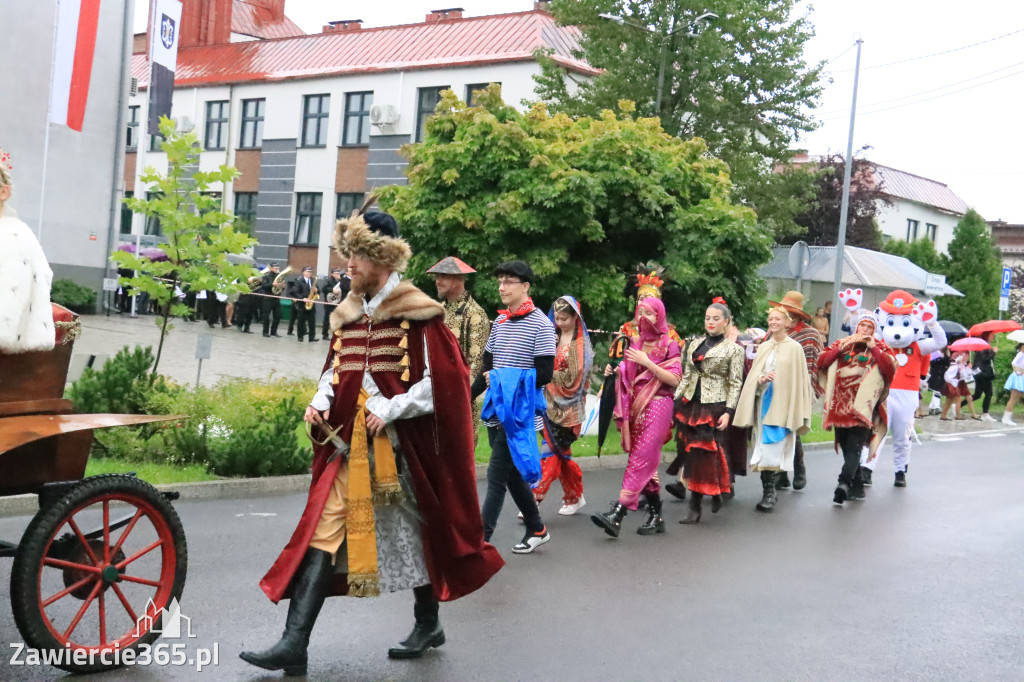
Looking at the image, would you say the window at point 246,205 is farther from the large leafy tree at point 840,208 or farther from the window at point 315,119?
the large leafy tree at point 840,208

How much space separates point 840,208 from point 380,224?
3991cm

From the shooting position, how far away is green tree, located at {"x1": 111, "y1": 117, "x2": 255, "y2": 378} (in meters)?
12.7

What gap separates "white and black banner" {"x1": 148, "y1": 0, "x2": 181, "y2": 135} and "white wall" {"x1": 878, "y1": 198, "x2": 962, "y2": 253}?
3924cm

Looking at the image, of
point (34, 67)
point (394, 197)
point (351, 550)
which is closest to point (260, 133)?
point (34, 67)

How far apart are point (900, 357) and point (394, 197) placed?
7821mm

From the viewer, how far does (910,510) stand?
11359 millimetres

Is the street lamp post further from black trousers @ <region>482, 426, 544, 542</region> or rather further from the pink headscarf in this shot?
black trousers @ <region>482, 426, 544, 542</region>

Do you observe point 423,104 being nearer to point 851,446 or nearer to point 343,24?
point 343,24

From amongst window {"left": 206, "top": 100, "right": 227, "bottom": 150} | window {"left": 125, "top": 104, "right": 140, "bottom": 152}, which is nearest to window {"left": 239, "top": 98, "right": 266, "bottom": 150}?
window {"left": 206, "top": 100, "right": 227, "bottom": 150}

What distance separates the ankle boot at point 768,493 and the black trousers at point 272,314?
1884 centimetres

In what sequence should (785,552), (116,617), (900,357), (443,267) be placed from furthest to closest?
(900,357) → (443,267) → (785,552) → (116,617)


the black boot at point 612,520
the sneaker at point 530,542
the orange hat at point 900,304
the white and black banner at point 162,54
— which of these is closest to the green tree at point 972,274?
the white and black banner at point 162,54

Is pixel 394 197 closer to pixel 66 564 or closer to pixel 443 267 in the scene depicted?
pixel 443 267

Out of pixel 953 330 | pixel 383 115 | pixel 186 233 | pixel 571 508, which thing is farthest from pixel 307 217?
pixel 571 508
